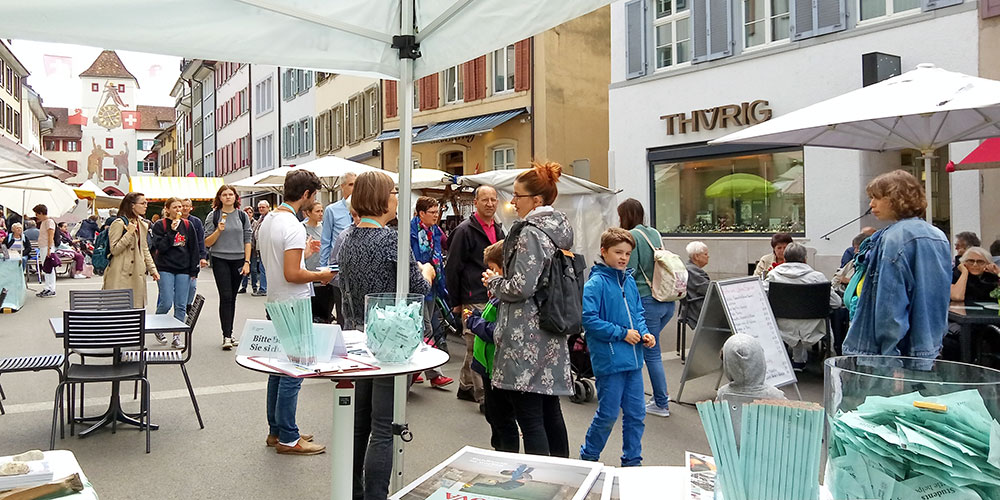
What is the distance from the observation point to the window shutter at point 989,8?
1088 centimetres

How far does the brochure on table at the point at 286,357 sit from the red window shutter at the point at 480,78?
1912cm

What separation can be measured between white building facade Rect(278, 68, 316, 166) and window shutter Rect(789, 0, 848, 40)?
23.0m

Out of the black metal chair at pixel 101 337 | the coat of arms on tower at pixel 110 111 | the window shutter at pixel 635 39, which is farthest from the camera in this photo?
the coat of arms on tower at pixel 110 111

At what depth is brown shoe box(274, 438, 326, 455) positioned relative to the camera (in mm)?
5020

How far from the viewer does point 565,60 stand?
20.3 m

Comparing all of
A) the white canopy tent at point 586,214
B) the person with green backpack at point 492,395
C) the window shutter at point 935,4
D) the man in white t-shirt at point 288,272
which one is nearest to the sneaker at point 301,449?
the man in white t-shirt at point 288,272

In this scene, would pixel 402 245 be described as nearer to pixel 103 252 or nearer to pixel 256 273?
pixel 103 252

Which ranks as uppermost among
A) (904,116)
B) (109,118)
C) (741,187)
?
(109,118)

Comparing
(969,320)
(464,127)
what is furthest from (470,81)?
(969,320)

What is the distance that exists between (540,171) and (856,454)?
2.97 meters

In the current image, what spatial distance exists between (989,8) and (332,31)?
1114 centimetres

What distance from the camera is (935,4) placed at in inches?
458

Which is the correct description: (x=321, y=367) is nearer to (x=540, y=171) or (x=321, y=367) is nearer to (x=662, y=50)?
(x=540, y=171)

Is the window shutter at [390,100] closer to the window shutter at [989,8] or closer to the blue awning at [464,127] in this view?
the blue awning at [464,127]
